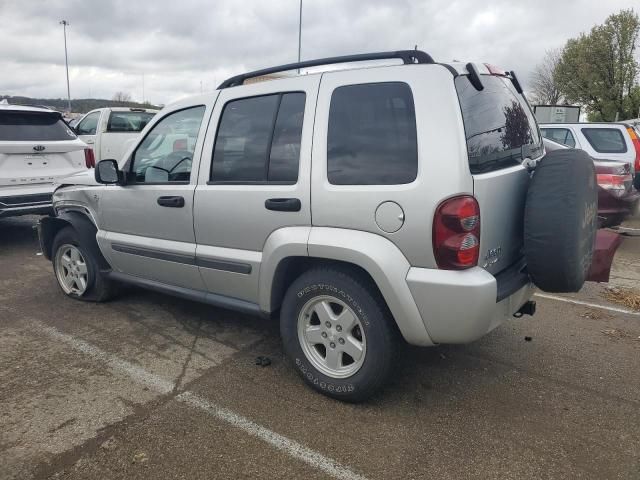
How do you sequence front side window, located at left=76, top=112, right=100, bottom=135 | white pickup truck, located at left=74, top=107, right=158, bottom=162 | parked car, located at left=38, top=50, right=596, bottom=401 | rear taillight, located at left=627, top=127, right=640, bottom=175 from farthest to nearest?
front side window, located at left=76, top=112, right=100, bottom=135, white pickup truck, located at left=74, top=107, right=158, bottom=162, rear taillight, located at left=627, top=127, right=640, bottom=175, parked car, located at left=38, top=50, right=596, bottom=401

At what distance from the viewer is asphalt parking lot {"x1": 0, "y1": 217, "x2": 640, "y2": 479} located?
8.23 ft

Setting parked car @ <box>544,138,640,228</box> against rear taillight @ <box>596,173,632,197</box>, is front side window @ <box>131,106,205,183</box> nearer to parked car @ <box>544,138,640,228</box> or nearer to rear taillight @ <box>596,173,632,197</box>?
parked car @ <box>544,138,640,228</box>

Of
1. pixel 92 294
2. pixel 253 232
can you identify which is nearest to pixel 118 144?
pixel 92 294

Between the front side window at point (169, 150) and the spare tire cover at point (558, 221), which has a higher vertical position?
the front side window at point (169, 150)

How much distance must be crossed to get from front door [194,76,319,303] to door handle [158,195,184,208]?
159 millimetres

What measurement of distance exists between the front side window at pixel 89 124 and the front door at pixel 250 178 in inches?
362

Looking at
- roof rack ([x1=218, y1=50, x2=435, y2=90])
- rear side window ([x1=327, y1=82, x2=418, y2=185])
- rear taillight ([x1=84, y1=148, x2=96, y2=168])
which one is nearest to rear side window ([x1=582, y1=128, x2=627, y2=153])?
roof rack ([x1=218, y1=50, x2=435, y2=90])

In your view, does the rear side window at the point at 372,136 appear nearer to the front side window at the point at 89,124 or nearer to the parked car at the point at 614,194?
the parked car at the point at 614,194

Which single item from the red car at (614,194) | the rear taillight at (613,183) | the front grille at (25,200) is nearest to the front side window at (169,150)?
the front grille at (25,200)

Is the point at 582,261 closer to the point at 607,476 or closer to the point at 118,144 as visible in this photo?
the point at 607,476

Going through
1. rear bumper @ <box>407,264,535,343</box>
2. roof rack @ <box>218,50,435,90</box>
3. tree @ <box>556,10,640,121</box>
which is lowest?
rear bumper @ <box>407,264,535,343</box>

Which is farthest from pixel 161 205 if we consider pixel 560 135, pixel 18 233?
pixel 560 135

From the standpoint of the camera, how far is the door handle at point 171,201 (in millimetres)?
3590

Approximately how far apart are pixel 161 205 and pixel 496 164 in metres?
2.30
